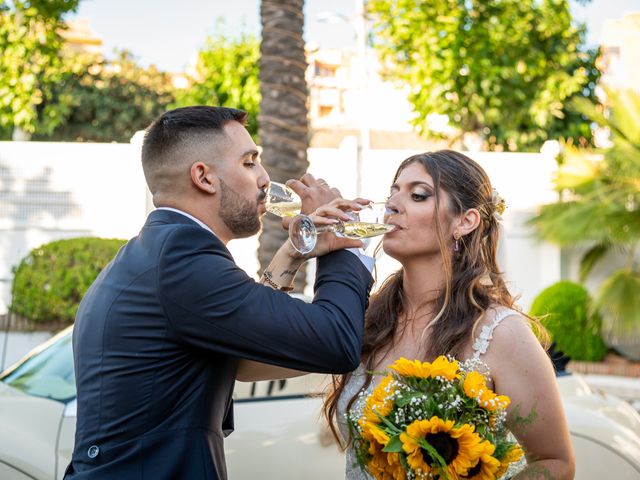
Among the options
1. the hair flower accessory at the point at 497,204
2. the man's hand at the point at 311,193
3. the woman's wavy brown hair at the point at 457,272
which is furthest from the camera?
the hair flower accessory at the point at 497,204

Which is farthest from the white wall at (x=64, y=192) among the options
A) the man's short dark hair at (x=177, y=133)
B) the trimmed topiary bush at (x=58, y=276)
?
the man's short dark hair at (x=177, y=133)

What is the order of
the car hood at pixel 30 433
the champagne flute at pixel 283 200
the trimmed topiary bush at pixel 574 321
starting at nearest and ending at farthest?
the champagne flute at pixel 283 200
the car hood at pixel 30 433
the trimmed topiary bush at pixel 574 321

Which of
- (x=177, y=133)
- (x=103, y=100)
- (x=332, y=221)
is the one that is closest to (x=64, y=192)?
(x=103, y=100)

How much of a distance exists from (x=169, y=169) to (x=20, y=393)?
9.10 ft

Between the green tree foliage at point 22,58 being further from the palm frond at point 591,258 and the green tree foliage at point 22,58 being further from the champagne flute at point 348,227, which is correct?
the champagne flute at point 348,227

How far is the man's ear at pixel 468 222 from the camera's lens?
340 cm

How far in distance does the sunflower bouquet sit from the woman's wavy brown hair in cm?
57

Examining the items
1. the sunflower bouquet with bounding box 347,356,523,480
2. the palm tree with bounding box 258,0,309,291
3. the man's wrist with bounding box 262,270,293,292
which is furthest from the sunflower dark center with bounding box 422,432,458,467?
the palm tree with bounding box 258,0,309,291

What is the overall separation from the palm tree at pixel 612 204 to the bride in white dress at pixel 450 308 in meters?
9.72

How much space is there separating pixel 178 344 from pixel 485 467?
35.6 inches

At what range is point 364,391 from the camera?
320 centimetres

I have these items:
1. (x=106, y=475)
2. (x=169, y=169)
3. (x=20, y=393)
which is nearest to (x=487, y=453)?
(x=106, y=475)

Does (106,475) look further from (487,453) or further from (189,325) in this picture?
(487,453)

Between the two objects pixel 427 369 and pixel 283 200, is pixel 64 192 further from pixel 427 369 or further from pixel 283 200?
pixel 427 369
